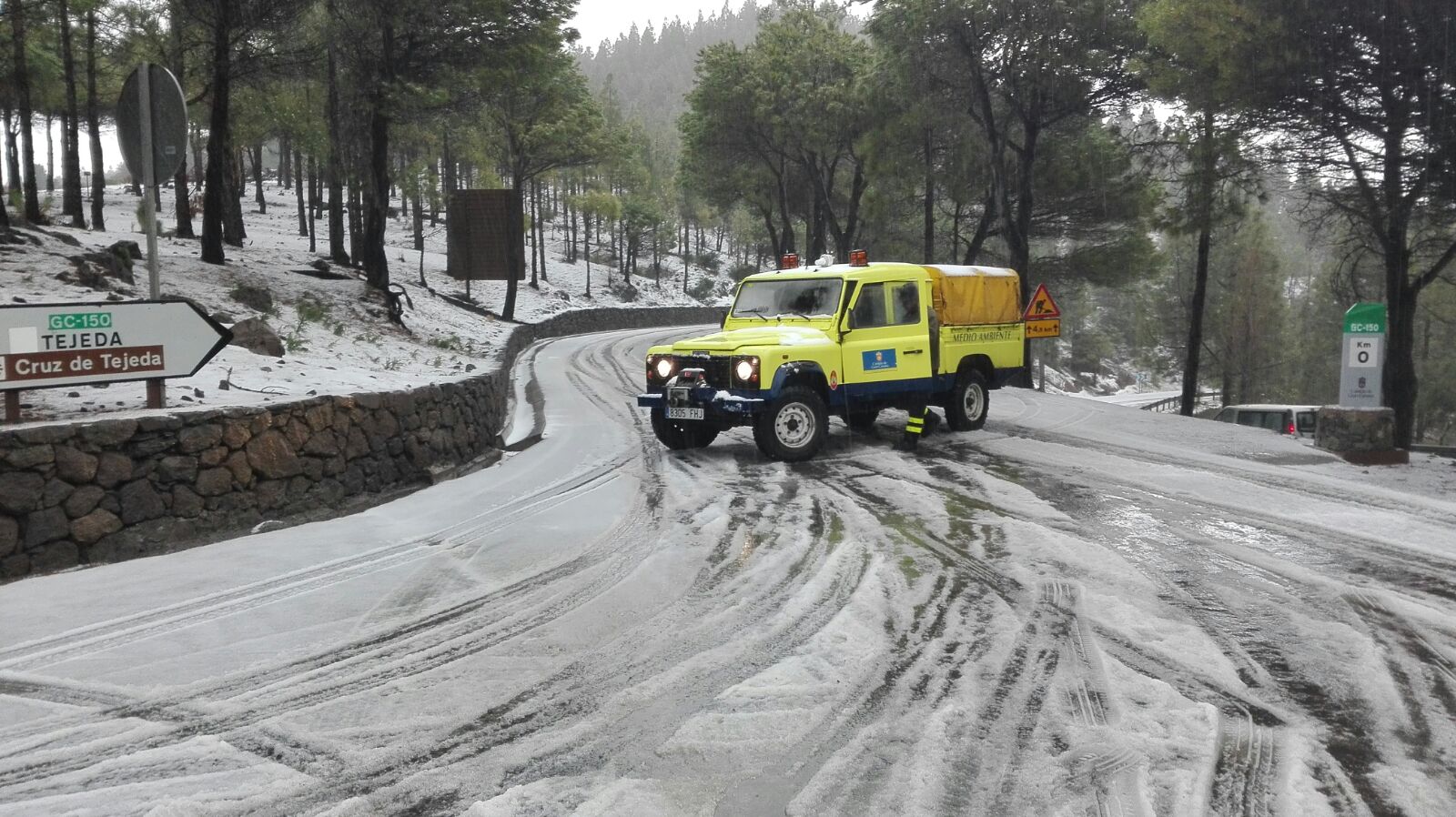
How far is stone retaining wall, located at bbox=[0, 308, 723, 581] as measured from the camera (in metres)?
5.97

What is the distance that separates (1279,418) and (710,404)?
60.3 ft

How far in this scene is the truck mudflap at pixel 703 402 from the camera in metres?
10.7

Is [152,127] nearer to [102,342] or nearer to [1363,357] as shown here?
[102,342]

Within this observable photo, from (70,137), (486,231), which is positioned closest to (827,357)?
(486,231)

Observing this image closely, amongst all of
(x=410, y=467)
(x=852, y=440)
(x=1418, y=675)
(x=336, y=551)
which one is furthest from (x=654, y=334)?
(x=1418, y=675)

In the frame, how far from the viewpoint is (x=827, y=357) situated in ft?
37.2

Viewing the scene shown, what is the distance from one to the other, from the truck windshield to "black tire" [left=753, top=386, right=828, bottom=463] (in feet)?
4.15

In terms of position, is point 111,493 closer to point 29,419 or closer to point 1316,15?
point 29,419

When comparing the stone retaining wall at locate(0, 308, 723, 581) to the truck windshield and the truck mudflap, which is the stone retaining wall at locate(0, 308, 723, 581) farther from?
the truck windshield

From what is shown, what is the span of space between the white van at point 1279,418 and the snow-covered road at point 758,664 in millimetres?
14571

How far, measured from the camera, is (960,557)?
21.5ft

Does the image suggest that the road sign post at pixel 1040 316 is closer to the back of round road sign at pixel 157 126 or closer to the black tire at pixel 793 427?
the black tire at pixel 793 427

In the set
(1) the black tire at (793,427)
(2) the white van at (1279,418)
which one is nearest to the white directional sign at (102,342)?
(1) the black tire at (793,427)

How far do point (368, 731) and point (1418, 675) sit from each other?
4.56 metres
